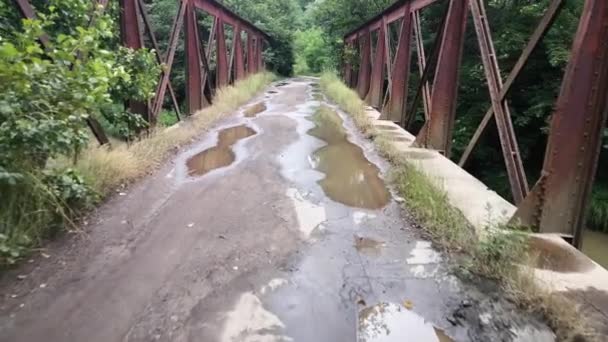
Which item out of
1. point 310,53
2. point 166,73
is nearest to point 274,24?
point 310,53

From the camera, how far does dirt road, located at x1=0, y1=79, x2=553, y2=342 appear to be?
2.57 metres

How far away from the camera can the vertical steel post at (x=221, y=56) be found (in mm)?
12633

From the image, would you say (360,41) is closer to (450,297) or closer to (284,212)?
(284,212)

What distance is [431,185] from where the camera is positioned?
183 inches

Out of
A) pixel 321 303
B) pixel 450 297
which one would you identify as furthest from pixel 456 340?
pixel 321 303

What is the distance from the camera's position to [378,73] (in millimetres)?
12203

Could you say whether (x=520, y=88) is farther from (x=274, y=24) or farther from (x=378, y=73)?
(x=274, y=24)

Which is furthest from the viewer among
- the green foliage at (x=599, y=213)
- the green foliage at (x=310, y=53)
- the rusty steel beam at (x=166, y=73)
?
the green foliage at (x=310, y=53)

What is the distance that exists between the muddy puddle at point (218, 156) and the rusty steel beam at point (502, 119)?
12.5ft

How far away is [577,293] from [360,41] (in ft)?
53.4

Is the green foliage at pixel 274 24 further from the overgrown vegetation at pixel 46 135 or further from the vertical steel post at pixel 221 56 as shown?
the overgrown vegetation at pixel 46 135

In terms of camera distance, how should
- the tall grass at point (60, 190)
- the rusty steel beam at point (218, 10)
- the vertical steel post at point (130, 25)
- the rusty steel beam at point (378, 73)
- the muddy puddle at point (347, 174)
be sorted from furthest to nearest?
the rusty steel beam at point (378, 73), the rusty steel beam at point (218, 10), the vertical steel post at point (130, 25), the muddy puddle at point (347, 174), the tall grass at point (60, 190)

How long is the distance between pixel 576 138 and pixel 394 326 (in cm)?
213

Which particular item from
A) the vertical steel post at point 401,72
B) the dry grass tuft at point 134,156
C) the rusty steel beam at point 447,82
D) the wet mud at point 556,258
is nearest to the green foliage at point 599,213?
the rusty steel beam at point 447,82
